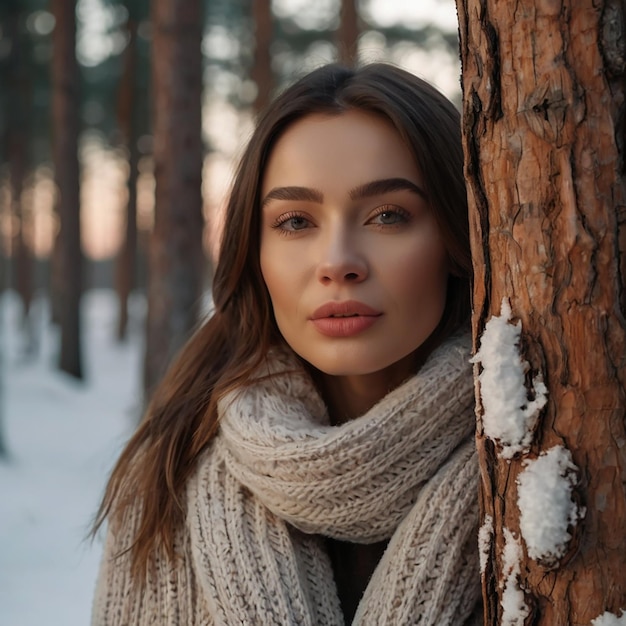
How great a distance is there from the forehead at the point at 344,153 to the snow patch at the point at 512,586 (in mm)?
803

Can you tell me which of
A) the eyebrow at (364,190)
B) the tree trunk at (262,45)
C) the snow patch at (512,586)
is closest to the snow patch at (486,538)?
the snow patch at (512,586)

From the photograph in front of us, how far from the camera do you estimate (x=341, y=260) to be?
1668mm

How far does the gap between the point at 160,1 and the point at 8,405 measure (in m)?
5.99

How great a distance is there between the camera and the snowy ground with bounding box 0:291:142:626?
4.05 m

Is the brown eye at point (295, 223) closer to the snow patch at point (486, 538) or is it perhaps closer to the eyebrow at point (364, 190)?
the eyebrow at point (364, 190)

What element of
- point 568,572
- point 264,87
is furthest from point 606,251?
point 264,87

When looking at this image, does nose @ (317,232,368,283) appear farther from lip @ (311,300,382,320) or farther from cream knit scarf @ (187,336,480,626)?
cream knit scarf @ (187,336,480,626)

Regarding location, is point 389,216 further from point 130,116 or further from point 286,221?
point 130,116

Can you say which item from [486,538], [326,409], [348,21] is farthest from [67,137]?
[486,538]

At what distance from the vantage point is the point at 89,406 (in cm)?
1048

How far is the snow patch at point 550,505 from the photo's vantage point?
1.22m

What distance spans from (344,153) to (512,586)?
3.09 feet

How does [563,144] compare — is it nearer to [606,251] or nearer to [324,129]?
[606,251]

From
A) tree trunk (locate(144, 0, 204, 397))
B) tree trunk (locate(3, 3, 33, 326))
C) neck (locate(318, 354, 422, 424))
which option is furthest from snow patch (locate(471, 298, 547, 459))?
tree trunk (locate(3, 3, 33, 326))
